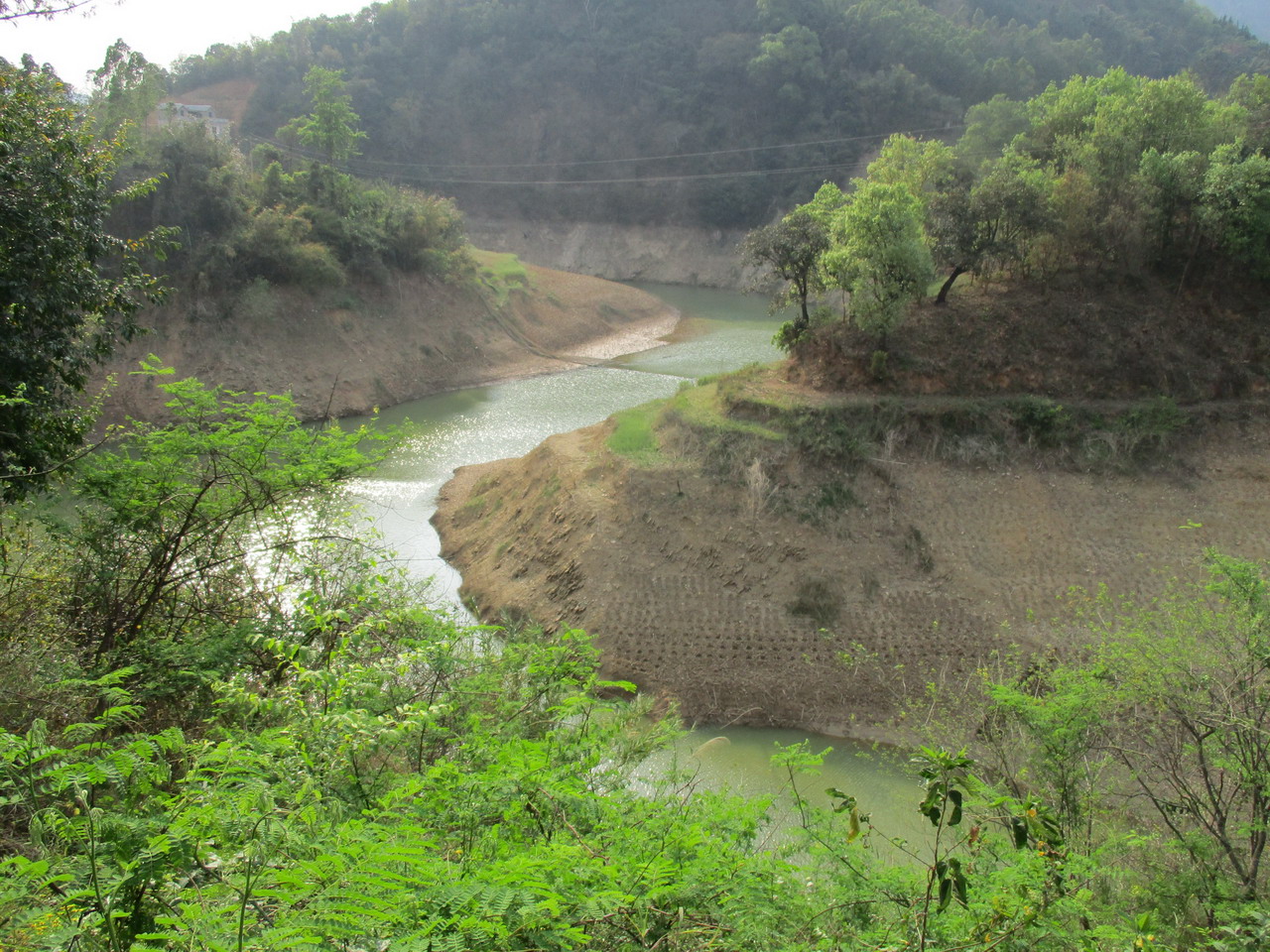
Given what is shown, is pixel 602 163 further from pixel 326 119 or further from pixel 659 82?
pixel 326 119

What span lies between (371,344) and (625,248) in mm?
38246

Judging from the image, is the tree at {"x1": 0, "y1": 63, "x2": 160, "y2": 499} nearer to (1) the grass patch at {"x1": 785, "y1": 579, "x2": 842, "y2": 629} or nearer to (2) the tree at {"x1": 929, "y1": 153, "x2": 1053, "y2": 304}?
(1) the grass patch at {"x1": 785, "y1": 579, "x2": 842, "y2": 629}

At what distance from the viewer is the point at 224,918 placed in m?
4.31

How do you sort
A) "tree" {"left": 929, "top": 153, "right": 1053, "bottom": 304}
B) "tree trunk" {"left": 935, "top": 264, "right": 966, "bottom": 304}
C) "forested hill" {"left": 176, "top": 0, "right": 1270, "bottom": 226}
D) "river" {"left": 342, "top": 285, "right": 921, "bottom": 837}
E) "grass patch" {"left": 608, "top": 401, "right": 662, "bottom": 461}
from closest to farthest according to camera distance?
"river" {"left": 342, "top": 285, "right": 921, "bottom": 837}
"grass patch" {"left": 608, "top": 401, "right": 662, "bottom": 461}
"tree" {"left": 929, "top": 153, "right": 1053, "bottom": 304}
"tree trunk" {"left": 935, "top": 264, "right": 966, "bottom": 304}
"forested hill" {"left": 176, "top": 0, "right": 1270, "bottom": 226}

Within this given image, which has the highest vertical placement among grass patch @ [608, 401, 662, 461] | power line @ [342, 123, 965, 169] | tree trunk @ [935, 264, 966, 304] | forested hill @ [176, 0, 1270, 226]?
forested hill @ [176, 0, 1270, 226]

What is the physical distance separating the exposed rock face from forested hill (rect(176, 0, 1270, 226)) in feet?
6.61

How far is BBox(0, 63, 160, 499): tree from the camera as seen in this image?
406 inches

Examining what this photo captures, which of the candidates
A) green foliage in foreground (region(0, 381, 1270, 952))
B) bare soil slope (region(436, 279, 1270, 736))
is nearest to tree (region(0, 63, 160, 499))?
green foliage in foreground (region(0, 381, 1270, 952))

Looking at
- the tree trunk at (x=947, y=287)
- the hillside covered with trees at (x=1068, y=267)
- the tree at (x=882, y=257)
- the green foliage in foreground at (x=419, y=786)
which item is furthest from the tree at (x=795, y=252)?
the green foliage in foreground at (x=419, y=786)

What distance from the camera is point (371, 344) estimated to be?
39469 mm

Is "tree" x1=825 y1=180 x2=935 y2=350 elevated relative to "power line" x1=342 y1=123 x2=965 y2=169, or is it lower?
lower

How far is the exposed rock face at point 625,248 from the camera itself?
7056cm

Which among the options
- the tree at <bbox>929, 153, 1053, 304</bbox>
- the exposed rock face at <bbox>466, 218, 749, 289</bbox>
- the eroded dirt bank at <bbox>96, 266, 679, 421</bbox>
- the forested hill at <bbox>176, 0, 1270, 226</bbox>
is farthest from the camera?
the forested hill at <bbox>176, 0, 1270, 226</bbox>

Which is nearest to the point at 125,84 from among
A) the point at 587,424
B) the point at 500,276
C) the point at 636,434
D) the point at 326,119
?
the point at 326,119
